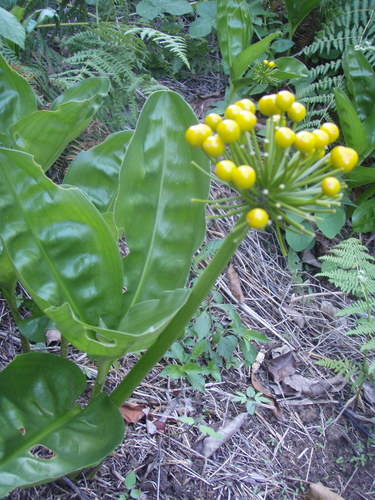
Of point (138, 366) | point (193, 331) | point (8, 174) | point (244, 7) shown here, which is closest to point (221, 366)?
point (193, 331)

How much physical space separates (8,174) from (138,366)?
0.57 meters

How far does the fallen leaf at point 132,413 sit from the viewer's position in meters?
1.69

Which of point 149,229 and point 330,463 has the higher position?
point 149,229

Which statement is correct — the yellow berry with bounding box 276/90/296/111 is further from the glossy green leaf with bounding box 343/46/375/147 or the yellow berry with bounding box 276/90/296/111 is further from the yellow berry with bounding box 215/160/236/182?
the glossy green leaf with bounding box 343/46/375/147

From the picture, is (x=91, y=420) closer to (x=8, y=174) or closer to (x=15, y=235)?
(x=15, y=235)

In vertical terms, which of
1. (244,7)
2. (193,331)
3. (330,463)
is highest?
(244,7)

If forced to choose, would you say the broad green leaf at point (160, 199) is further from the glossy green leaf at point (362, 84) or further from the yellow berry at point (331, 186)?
the glossy green leaf at point (362, 84)

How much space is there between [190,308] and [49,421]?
49cm

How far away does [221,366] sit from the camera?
2.04m

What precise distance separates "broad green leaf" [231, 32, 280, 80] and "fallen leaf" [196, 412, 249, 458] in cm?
185

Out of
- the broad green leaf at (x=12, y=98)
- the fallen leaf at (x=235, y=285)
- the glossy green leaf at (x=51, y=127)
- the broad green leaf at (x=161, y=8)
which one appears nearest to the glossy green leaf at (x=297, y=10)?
the broad green leaf at (x=161, y=8)

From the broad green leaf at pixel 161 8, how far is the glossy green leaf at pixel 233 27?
0.22 m

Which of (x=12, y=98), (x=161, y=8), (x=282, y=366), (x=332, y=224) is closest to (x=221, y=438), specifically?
(x=282, y=366)

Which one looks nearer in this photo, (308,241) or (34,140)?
(34,140)
